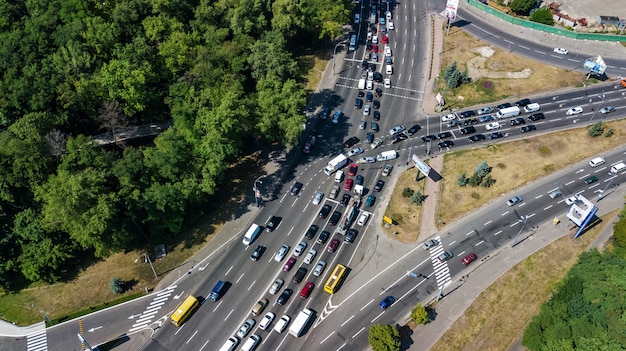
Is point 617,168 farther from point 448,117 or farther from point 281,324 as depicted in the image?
point 281,324

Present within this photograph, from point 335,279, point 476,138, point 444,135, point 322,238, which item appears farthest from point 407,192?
point 335,279

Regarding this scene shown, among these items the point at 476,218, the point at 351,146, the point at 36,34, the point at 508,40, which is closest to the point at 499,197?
the point at 476,218

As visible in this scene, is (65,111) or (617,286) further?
(65,111)

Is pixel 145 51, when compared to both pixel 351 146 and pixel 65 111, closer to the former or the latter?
pixel 65 111

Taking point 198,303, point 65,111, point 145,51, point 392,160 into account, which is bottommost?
point 198,303

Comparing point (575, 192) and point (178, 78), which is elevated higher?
point (178, 78)

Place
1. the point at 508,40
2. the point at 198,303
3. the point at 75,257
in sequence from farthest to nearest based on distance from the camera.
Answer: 1. the point at 508,40
2. the point at 75,257
3. the point at 198,303

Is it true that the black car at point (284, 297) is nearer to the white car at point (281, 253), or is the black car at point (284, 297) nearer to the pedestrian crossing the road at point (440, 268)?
the white car at point (281, 253)
